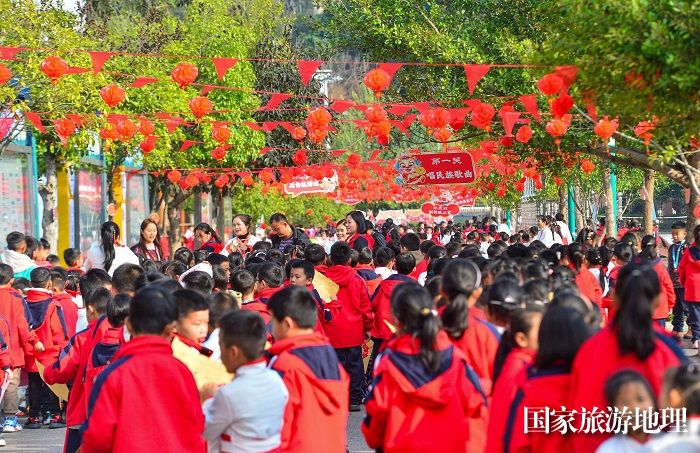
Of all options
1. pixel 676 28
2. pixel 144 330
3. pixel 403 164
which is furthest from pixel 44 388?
pixel 403 164

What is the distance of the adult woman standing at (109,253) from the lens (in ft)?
40.1

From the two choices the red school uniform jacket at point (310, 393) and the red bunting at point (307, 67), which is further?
the red bunting at point (307, 67)

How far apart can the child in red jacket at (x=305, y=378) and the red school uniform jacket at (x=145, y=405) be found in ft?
1.61

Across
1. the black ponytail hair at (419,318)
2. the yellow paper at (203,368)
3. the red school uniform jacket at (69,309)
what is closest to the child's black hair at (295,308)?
the yellow paper at (203,368)

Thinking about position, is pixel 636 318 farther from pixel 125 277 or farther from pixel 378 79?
pixel 378 79

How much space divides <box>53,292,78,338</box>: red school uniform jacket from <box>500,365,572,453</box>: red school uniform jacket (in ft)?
→ 22.7

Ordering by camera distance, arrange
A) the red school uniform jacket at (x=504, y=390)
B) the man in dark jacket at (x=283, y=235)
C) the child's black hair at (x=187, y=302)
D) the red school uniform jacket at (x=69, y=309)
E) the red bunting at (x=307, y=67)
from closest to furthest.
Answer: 1. the red school uniform jacket at (x=504, y=390)
2. the child's black hair at (x=187, y=302)
3. the red school uniform jacket at (x=69, y=309)
4. the red bunting at (x=307, y=67)
5. the man in dark jacket at (x=283, y=235)

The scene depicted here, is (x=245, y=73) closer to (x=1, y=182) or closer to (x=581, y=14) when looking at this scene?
(x=1, y=182)

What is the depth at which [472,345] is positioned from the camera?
651 cm

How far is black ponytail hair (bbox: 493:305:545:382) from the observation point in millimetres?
5773

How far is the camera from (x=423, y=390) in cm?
573

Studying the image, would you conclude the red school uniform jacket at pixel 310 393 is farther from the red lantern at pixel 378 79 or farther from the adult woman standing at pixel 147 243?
the red lantern at pixel 378 79

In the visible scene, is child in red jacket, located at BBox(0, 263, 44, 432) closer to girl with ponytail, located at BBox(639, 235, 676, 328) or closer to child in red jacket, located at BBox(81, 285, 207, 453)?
child in red jacket, located at BBox(81, 285, 207, 453)

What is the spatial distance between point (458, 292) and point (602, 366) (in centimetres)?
184
